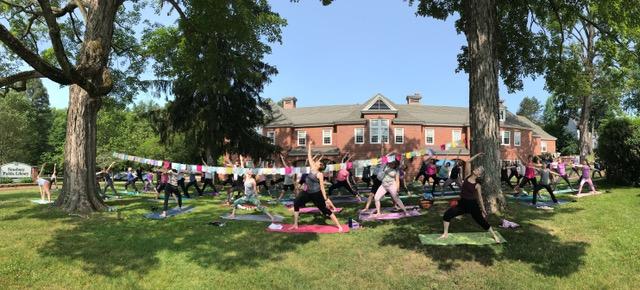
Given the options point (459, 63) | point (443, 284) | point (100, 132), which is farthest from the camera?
point (100, 132)

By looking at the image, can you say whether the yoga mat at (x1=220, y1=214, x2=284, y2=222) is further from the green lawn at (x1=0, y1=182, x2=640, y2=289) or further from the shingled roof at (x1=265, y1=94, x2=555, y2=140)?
the shingled roof at (x1=265, y1=94, x2=555, y2=140)

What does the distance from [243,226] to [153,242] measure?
2.45 metres

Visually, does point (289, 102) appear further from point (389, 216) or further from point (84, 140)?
point (389, 216)

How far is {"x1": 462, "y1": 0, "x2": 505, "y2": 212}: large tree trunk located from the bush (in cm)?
923

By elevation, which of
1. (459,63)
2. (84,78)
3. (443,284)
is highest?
(459,63)

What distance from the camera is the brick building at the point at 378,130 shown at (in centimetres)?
4241

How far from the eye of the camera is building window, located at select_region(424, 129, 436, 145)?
146ft

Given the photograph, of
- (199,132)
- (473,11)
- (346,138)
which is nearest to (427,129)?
(346,138)

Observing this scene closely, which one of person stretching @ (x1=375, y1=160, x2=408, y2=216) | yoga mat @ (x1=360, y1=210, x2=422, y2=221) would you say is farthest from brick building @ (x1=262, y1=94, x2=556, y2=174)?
person stretching @ (x1=375, y1=160, x2=408, y2=216)

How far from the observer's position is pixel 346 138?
43.0 metres

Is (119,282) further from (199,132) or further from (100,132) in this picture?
(100,132)

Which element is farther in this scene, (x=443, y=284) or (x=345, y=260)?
(x=345, y=260)

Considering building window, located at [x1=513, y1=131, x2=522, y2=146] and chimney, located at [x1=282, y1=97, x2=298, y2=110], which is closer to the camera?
building window, located at [x1=513, y1=131, x2=522, y2=146]

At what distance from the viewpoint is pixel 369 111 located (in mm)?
42500
